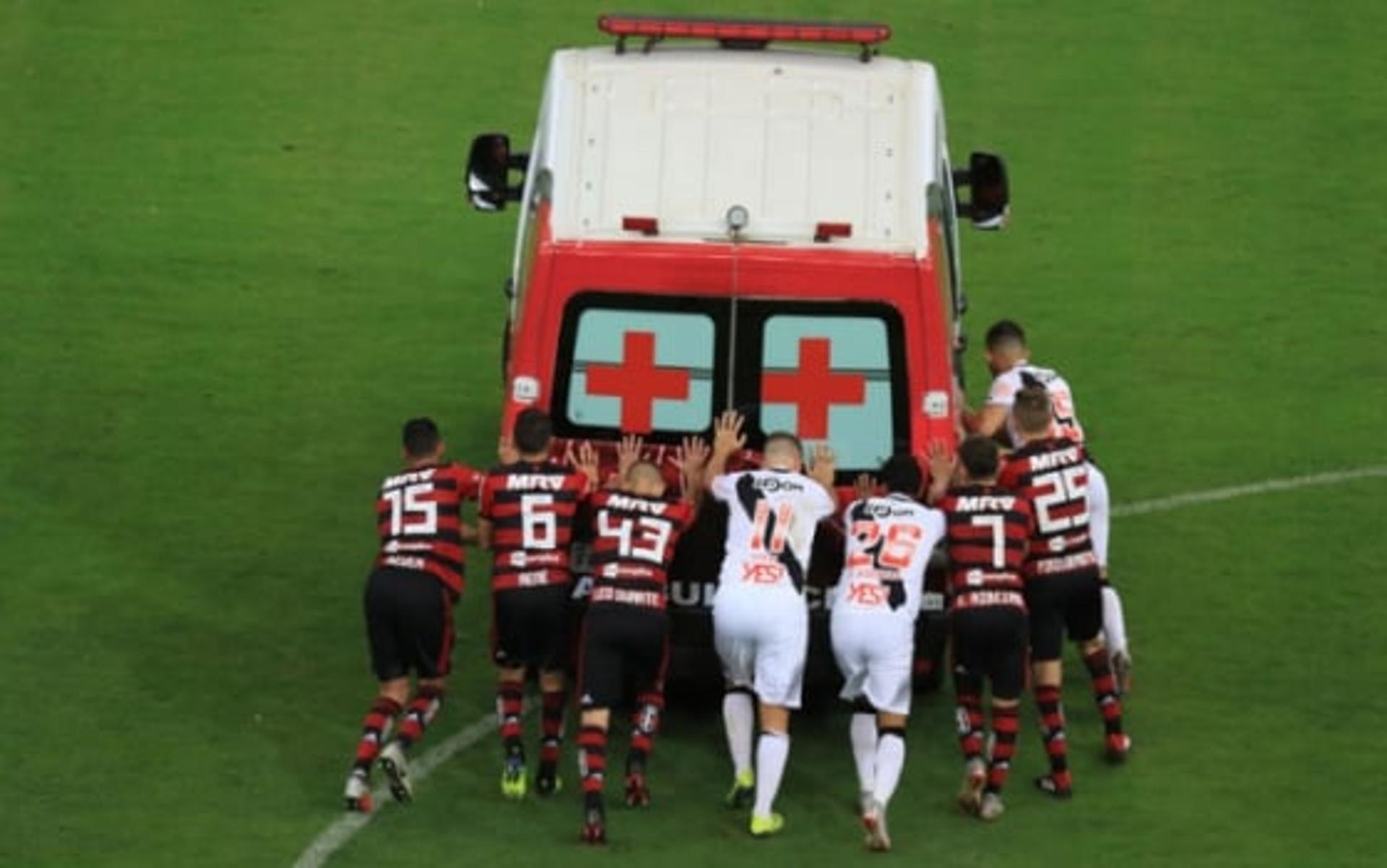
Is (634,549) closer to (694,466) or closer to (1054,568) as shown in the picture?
(694,466)

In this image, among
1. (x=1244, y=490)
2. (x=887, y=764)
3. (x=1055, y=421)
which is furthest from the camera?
(x=1244, y=490)

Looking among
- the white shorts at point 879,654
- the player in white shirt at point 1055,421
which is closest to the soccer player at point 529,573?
the white shorts at point 879,654

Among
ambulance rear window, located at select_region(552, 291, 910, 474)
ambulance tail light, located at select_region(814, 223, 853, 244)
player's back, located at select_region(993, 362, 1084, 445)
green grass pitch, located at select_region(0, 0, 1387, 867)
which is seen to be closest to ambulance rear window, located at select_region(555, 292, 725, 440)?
ambulance rear window, located at select_region(552, 291, 910, 474)

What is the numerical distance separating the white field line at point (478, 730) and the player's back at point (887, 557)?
2.15 m

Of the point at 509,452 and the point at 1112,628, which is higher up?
the point at 509,452

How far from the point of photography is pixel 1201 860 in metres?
18.0

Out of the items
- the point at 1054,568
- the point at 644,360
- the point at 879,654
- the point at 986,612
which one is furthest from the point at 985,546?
the point at 644,360

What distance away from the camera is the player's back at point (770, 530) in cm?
1861

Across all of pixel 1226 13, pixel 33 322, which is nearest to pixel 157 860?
pixel 33 322

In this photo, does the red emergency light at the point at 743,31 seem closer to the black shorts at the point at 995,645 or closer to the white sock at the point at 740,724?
the black shorts at the point at 995,645

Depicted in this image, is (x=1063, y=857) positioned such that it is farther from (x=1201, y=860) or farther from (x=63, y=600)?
(x=63, y=600)

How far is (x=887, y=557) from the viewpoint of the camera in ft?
60.9

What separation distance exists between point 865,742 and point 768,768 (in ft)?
1.71

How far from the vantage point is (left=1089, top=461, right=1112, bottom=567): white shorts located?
20000 millimetres
